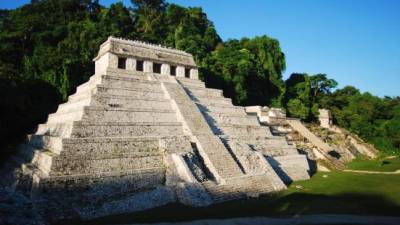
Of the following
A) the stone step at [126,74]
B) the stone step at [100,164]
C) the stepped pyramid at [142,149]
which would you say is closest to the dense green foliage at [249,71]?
the stepped pyramid at [142,149]

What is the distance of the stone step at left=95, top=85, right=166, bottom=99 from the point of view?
21047mm

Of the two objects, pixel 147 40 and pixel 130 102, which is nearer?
pixel 130 102

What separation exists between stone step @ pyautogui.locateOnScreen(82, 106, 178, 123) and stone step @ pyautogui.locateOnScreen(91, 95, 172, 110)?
0.55 meters

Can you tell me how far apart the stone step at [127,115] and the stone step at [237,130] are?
3.29 m

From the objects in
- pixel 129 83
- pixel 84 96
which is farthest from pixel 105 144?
pixel 129 83

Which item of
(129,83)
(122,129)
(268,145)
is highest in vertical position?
(129,83)

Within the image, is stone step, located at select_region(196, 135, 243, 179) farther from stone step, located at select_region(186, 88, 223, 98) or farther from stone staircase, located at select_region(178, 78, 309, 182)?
stone step, located at select_region(186, 88, 223, 98)

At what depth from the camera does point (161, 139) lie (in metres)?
18.9

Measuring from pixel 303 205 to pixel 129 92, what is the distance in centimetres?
1338

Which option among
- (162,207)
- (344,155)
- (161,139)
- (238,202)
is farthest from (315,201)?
(344,155)

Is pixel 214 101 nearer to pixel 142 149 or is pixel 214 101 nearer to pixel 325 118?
pixel 142 149

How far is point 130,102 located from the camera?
21.5m

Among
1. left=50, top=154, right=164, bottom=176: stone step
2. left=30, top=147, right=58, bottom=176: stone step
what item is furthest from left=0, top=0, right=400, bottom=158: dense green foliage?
left=50, top=154, right=164, bottom=176: stone step

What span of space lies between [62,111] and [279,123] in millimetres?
21636
